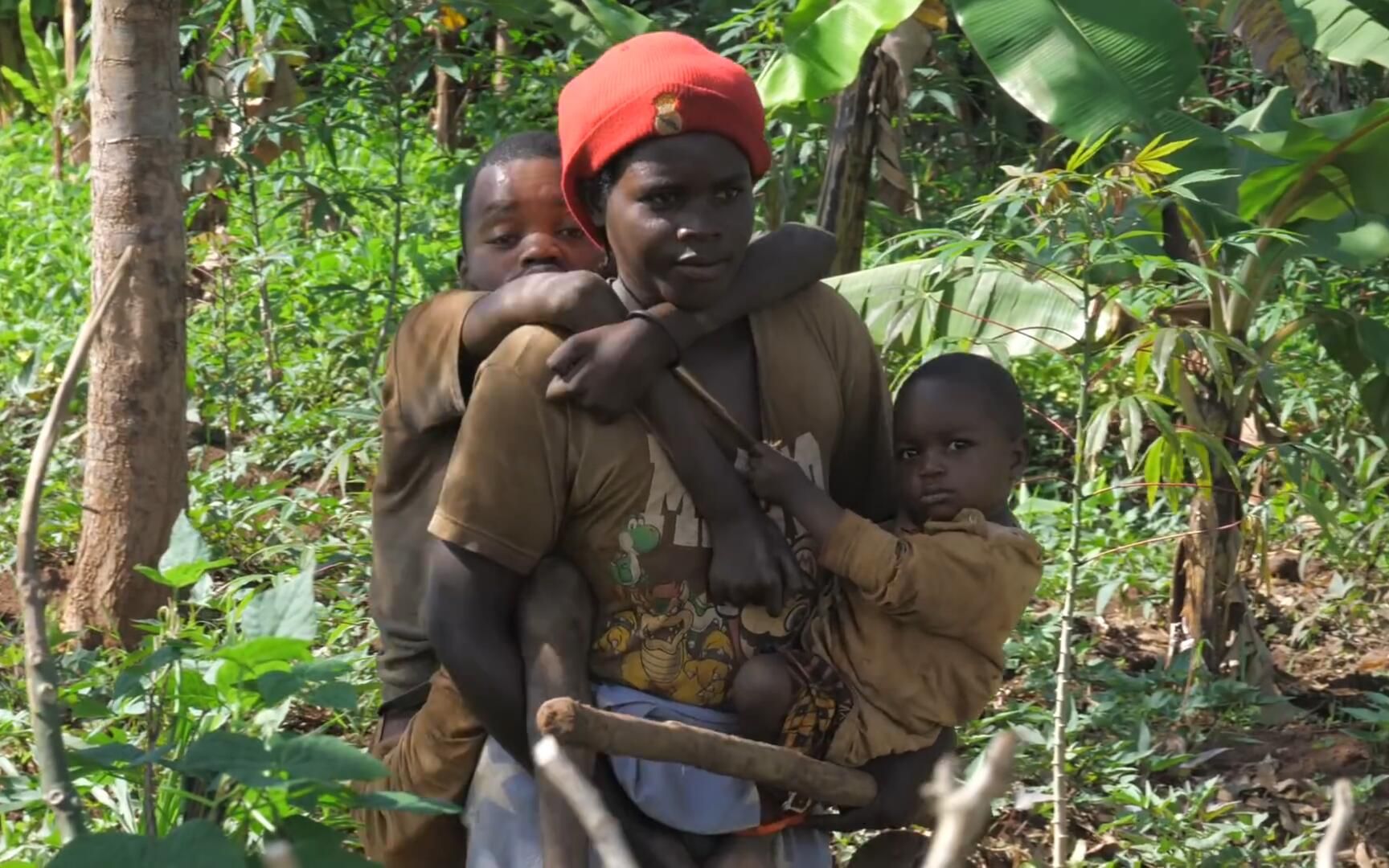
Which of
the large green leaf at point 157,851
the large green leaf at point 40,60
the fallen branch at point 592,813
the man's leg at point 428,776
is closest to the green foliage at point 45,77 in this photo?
the large green leaf at point 40,60

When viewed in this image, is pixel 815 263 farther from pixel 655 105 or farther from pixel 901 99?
pixel 901 99

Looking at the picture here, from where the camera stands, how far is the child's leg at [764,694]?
2.26 m

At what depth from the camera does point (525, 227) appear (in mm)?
2576

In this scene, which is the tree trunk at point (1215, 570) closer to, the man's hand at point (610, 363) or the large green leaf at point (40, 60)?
the man's hand at point (610, 363)

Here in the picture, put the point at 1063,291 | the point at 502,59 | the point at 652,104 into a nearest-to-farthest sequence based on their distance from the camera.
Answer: the point at 652,104, the point at 1063,291, the point at 502,59

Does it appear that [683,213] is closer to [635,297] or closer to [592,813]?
[635,297]

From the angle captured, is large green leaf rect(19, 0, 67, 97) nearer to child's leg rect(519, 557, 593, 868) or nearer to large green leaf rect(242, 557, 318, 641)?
large green leaf rect(242, 557, 318, 641)

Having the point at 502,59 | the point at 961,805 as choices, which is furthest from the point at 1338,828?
the point at 502,59

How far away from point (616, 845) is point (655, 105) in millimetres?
1295

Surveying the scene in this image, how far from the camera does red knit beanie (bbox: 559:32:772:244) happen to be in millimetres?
2168

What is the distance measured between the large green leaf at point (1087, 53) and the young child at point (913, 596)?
2015 millimetres

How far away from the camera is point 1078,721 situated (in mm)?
4129

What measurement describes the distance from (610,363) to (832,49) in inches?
105

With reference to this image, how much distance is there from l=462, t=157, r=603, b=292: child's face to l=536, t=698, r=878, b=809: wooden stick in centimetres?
81
